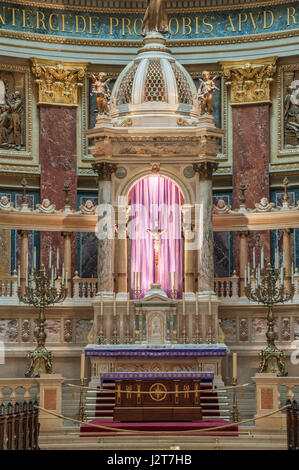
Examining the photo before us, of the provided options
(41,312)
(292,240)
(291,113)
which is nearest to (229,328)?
(41,312)

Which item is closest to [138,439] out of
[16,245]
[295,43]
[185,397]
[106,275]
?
[185,397]

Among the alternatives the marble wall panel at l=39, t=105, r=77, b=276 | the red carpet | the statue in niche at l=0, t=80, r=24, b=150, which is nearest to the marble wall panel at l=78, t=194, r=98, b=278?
the marble wall panel at l=39, t=105, r=77, b=276

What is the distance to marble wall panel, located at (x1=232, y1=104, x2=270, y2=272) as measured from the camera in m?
35.2

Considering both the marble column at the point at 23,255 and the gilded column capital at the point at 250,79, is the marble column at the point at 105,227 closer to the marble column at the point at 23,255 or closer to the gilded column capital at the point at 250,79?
the marble column at the point at 23,255

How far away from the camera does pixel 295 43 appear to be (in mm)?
35125

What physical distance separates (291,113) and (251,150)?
66.0 inches

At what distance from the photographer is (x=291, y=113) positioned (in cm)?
3575

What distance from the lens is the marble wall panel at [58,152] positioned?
116 feet

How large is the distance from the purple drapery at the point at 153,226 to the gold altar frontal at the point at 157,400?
4.57m

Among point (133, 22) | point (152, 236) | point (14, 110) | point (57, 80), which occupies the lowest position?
point (152, 236)

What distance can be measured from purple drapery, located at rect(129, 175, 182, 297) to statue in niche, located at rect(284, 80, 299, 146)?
831 cm

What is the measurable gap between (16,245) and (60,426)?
11.5m

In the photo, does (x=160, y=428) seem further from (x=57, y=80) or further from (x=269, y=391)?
(x=57, y=80)

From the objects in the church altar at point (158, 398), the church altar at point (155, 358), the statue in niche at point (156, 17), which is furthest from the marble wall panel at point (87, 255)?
the church altar at point (158, 398)
